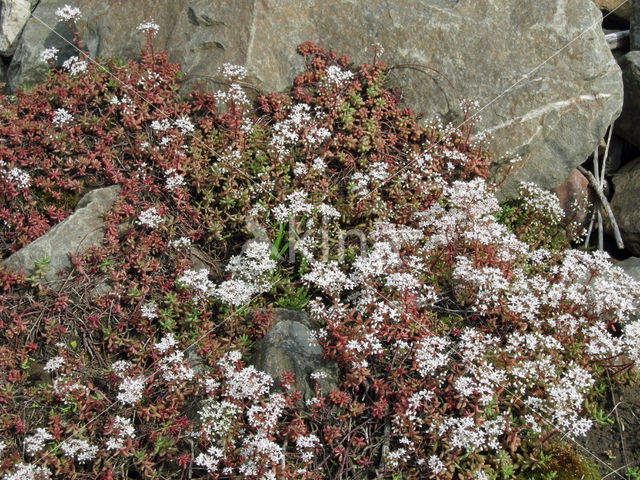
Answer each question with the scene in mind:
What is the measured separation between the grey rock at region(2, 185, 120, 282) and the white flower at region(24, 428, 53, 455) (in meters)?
1.59

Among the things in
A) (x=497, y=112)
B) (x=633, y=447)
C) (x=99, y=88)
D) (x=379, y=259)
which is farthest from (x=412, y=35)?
(x=633, y=447)

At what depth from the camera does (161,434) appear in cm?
472

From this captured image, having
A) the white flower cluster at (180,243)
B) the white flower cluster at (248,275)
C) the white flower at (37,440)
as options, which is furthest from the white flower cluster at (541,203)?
the white flower at (37,440)

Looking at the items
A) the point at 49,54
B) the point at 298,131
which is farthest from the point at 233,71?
the point at 49,54

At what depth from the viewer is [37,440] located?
4.58m

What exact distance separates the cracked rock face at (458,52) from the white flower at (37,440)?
4.34 meters

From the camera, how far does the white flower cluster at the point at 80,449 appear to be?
4531 mm

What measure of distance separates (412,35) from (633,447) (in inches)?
210

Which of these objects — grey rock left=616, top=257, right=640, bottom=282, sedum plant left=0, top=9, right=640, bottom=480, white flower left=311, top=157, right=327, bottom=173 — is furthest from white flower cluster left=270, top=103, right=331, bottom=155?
grey rock left=616, top=257, right=640, bottom=282

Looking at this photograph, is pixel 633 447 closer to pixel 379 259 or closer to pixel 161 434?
pixel 379 259

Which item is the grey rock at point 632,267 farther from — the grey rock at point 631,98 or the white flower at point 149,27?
the white flower at point 149,27

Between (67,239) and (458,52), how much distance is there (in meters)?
5.22

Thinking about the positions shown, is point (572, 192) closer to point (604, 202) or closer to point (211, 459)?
point (604, 202)

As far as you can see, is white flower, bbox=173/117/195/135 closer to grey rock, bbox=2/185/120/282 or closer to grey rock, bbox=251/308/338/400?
grey rock, bbox=2/185/120/282
